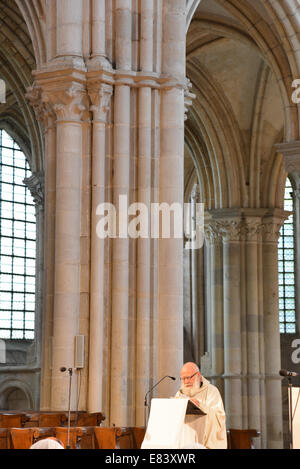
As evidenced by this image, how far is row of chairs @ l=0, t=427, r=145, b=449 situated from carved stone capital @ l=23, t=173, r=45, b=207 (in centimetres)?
1337

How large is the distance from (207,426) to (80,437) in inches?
101

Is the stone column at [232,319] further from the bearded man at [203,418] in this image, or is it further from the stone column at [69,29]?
the bearded man at [203,418]

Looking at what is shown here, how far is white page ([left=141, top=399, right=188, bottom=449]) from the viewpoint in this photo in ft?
28.1

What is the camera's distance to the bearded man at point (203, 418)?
9.07 metres

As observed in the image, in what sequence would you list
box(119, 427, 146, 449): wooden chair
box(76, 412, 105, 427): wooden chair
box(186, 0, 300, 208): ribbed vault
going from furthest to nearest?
box(186, 0, 300, 208): ribbed vault < box(76, 412, 105, 427): wooden chair < box(119, 427, 146, 449): wooden chair

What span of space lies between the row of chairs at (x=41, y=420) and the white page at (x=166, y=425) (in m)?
3.91

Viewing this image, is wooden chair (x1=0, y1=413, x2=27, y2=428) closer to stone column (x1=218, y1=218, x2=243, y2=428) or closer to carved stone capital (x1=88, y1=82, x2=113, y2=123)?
carved stone capital (x1=88, y1=82, x2=113, y2=123)

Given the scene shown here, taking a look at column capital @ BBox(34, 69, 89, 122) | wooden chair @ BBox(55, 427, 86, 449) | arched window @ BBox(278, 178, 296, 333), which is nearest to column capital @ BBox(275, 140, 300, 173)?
column capital @ BBox(34, 69, 89, 122)


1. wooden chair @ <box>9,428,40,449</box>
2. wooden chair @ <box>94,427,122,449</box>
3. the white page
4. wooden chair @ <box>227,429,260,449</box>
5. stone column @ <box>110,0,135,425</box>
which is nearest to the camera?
the white page

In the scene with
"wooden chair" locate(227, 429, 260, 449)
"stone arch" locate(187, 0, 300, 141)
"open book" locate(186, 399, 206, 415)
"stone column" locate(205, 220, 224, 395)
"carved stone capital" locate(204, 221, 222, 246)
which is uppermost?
"stone arch" locate(187, 0, 300, 141)

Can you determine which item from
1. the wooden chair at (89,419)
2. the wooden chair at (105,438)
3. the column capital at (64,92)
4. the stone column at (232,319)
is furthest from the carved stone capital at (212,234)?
the wooden chair at (105,438)

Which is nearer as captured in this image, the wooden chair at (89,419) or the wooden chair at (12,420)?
the wooden chair at (12,420)

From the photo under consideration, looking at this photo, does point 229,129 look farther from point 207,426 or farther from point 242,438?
point 207,426
